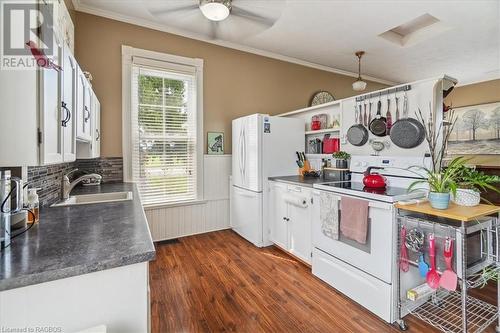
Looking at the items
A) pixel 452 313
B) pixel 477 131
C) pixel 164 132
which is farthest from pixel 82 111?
pixel 477 131

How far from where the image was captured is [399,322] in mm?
1740

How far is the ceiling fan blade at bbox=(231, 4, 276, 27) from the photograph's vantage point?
88.0 inches

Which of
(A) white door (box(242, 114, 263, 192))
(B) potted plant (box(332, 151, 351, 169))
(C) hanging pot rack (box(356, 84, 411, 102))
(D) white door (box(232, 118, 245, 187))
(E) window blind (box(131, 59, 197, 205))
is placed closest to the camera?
(C) hanging pot rack (box(356, 84, 411, 102))

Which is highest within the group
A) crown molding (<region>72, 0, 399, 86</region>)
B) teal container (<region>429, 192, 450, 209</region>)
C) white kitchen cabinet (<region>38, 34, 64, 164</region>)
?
crown molding (<region>72, 0, 399, 86</region>)

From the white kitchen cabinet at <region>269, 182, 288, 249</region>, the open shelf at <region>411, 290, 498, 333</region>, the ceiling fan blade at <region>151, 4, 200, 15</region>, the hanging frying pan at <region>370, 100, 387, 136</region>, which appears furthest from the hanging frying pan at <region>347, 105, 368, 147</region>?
the ceiling fan blade at <region>151, 4, 200, 15</region>

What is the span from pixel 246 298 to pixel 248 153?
180 centimetres

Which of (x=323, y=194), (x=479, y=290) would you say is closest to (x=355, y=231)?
(x=323, y=194)

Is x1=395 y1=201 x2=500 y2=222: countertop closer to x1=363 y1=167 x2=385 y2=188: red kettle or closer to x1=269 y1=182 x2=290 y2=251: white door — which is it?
x1=363 y1=167 x2=385 y2=188: red kettle

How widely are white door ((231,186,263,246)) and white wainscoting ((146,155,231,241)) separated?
0.66 ft

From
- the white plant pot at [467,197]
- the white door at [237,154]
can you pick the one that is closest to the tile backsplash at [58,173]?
the white door at [237,154]

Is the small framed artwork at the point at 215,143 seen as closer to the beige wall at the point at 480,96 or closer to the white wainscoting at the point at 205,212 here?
the white wainscoting at the point at 205,212

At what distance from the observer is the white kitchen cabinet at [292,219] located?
261 centimetres

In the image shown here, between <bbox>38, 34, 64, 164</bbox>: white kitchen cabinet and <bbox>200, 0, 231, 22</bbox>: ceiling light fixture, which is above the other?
<bbox>200, 0, 231, 22</bbox>: ceiling light fixture

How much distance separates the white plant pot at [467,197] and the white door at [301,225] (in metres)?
1.19
